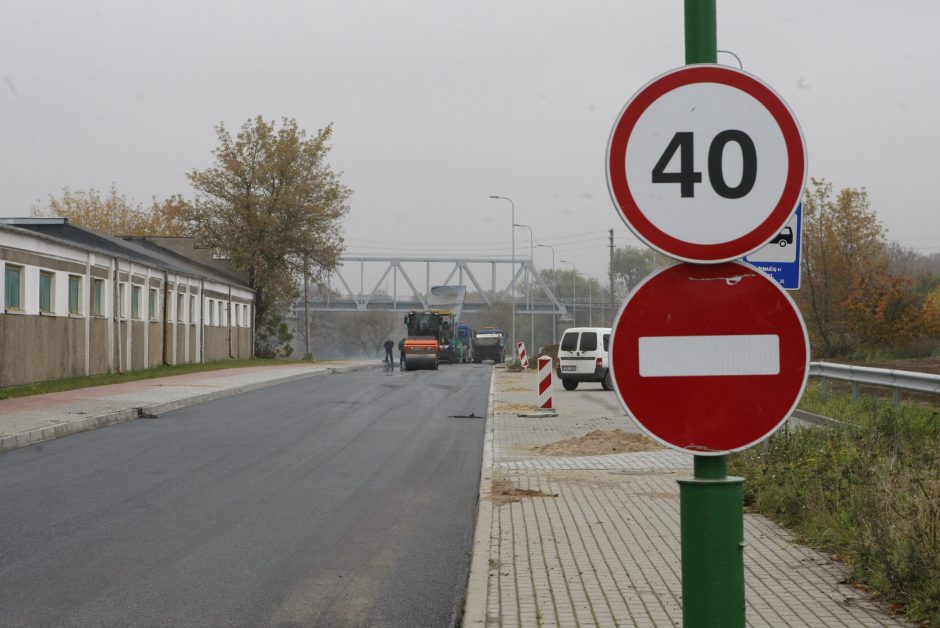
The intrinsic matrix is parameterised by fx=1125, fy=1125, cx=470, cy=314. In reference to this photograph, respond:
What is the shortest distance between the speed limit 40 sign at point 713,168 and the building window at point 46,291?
29484 mm

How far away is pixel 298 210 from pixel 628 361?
62503mm

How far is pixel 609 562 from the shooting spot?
7492mm

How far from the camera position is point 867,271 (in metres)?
39.4

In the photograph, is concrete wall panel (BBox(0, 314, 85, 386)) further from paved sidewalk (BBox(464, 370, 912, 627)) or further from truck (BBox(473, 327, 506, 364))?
truck (BBox(473, 327, 506, 364))

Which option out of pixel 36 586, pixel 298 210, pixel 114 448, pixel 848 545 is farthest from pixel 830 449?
pixel 298 210

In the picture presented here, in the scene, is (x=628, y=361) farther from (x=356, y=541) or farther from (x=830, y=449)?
Result: (x=830, y=449)

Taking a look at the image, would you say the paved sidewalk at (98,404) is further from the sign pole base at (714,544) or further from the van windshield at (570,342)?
the sign pole base at (714,544)

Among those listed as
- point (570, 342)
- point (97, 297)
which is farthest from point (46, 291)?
point (570, 342)

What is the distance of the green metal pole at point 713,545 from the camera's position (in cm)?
344

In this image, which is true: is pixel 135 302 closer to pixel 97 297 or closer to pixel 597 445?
pixel 97 297

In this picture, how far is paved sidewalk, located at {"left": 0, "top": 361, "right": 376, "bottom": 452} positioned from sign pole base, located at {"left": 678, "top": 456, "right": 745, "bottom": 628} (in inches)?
558

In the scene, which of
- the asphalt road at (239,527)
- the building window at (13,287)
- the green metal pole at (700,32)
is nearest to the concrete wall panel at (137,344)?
the building window at (13,287)

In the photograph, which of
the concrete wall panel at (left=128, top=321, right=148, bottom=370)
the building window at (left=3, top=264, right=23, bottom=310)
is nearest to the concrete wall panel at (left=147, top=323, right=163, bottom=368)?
→ the concrete wall panel at (left=128, top=321, right=148, bottom=370)

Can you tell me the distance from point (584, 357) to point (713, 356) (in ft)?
102
